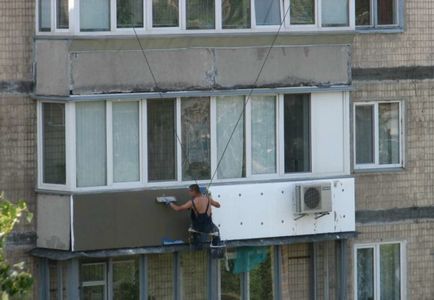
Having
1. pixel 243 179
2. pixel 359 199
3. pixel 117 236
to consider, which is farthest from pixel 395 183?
pixel 117 236

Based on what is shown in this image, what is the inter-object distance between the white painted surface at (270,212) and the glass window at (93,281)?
196 centimetres

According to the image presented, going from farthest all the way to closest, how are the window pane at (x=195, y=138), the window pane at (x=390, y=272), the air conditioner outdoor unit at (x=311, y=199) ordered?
the window pane at (x=390, y=272) → the air conditioner outdoor unit at (x=311, y=199) → the window pane at (x=195, y=138)

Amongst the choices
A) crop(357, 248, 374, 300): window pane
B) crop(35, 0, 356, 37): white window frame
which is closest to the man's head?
crop(35, 0, 356, 37): white window frame

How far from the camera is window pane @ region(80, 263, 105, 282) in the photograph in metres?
25.8

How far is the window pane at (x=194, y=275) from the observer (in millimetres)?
26531

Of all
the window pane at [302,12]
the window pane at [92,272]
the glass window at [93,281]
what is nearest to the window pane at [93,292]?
the glass window at [93,281]

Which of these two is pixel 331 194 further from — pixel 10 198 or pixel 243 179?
pixel 10 198

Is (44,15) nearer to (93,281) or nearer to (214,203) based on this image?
(214,203)

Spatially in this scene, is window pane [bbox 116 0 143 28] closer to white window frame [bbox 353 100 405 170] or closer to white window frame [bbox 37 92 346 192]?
white window frame [bbox 37 92 346 192]

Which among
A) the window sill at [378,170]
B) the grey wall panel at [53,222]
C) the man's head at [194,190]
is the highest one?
the window sill at [378,170]

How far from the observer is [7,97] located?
25.1 metres

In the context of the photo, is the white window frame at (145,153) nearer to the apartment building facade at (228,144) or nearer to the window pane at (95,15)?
the apartment building facade at (228,144)

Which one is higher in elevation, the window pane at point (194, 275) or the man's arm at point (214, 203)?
the man's arm at point (214, 203)

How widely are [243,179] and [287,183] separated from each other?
72cm
